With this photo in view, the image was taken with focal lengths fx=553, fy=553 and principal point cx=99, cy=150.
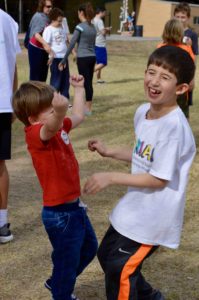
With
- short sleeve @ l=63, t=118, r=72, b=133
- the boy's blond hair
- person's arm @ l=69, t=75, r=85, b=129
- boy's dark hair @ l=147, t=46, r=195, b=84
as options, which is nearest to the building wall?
the boy's blond hair

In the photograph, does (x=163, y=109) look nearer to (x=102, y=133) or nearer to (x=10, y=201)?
(x=10, y=201)

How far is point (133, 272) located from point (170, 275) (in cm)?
112

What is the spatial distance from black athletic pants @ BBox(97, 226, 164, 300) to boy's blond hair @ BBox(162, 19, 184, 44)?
11.4ft

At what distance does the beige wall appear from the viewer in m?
32.4

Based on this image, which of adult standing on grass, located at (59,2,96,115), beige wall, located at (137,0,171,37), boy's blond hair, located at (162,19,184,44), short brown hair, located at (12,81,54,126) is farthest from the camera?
beige wall, located at (137,0,171,37)

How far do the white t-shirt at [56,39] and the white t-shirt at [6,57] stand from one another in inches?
195

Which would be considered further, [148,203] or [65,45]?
[65,45]

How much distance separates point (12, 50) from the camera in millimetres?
3881

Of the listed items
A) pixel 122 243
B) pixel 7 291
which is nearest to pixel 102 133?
pixel 7 291

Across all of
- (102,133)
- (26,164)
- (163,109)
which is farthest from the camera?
(102,133)

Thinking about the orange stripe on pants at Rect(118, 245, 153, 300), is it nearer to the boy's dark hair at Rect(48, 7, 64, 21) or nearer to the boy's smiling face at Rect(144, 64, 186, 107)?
the boy's smiling face at Rect(144, 64, 186, 107)

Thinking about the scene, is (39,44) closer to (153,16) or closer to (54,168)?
(54,168)

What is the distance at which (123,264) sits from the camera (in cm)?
249

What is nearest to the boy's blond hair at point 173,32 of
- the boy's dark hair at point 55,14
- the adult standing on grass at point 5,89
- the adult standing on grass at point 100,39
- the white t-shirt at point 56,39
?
the adult standing on grass at point 5,89
